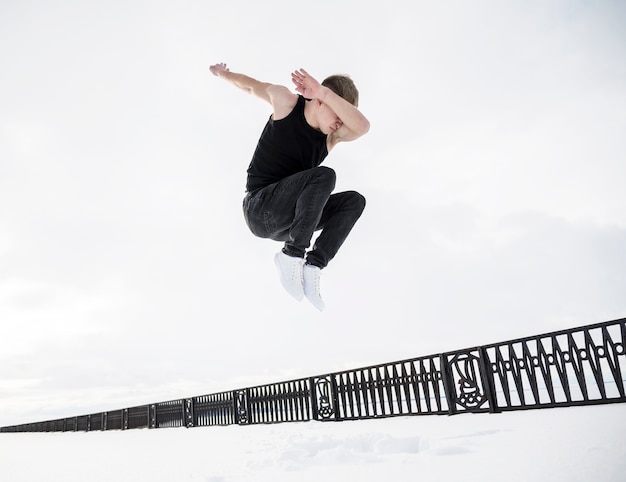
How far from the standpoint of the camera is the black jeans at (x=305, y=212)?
2836 millimetres

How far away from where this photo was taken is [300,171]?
3055 millimetres

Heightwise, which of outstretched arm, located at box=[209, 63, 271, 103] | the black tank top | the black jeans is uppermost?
outstretched arm, located at box=[209, 63, 271, 103]

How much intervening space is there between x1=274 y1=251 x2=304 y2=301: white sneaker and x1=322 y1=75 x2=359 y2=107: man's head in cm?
123

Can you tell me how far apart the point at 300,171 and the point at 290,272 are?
2.51 ft

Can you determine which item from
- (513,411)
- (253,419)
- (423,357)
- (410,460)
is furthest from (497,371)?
(253,419)

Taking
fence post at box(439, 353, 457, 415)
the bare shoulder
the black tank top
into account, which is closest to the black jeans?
the black tank top

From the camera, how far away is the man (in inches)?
111

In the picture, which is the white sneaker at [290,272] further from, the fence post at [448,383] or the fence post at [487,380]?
the fence post at [448,383]

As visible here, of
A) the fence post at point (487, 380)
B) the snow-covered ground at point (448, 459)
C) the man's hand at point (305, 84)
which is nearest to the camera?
the snow-covered ground at point (448, 459)

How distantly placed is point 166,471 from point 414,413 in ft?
16.6

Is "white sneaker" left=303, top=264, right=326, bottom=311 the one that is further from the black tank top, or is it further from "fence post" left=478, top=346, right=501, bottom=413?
"fence post" left=478, top=346, right=501, bottom=413

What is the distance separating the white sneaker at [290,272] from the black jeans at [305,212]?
5 cm

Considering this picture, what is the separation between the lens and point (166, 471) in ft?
12.6

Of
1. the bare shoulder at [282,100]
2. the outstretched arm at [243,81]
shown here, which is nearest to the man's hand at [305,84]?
the bare shoulder at [282,100]
